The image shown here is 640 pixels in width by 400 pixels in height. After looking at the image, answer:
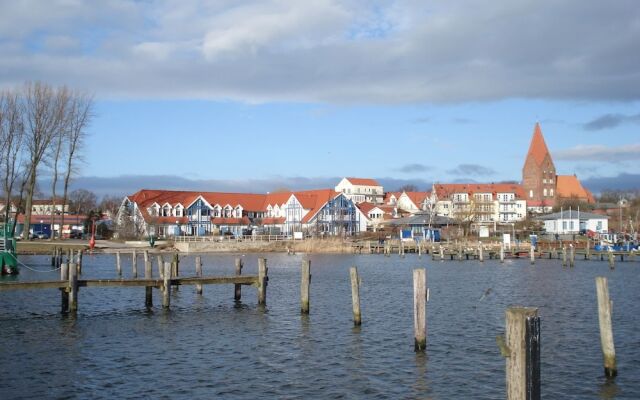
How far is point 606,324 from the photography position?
16.1m

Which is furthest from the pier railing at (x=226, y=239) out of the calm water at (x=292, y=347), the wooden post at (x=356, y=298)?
the wooden post at (x=356, y=298)

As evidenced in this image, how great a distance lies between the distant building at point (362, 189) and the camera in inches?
6635

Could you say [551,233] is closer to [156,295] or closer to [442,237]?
[442,237]

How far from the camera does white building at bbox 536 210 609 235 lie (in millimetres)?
100344

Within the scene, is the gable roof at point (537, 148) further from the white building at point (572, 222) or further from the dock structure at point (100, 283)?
the dock structure at point (100, 283)

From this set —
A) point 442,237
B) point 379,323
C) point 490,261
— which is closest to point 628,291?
point 379,323

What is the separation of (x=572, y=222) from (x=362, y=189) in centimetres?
7437

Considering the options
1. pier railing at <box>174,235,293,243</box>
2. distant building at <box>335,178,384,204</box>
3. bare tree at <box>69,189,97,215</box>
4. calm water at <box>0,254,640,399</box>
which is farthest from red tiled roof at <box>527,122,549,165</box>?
calm water at <box>0,254,640,399</box>

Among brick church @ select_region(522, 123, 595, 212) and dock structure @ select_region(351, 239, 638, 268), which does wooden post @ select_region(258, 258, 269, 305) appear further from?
brick church @ select_region(522, 123, 595, 212)

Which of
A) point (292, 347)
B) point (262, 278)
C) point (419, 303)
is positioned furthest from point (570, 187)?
point (419, 303)

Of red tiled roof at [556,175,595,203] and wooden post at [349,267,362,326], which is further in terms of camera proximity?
red tiled roof at [556,175,595,203]

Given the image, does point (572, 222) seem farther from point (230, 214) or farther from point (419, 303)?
point (419, 303)

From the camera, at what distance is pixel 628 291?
121 ft

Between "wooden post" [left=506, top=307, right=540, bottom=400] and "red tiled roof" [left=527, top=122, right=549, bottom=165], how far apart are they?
538 ft
